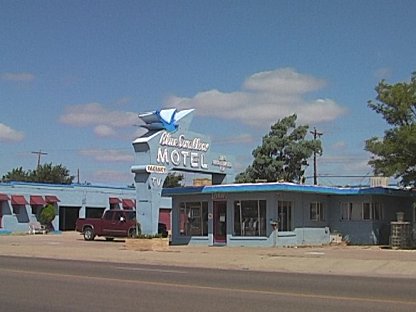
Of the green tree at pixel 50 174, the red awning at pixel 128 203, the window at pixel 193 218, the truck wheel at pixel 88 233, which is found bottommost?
the truck wheel at pixel 88 233

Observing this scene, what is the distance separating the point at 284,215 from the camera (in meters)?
38.7

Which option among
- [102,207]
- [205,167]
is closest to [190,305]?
[205,167]

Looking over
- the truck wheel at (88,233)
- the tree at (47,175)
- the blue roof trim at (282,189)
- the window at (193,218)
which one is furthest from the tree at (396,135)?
the tree at (47,175)

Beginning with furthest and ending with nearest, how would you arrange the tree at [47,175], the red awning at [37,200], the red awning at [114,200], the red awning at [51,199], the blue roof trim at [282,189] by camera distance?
the tree at [47,175] → the red awning at [114,200] → the red awning at [51,199] → the red awning at [37,200] → the blue roof trim at [282,189]

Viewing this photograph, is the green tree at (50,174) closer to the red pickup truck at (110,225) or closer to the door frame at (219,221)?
the red pickup truck at (110,225)

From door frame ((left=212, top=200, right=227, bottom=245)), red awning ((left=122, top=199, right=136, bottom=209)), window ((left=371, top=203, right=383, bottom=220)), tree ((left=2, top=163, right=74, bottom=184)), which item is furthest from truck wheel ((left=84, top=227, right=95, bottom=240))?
tree ((left=2, top=163, right=74, bottom=184))

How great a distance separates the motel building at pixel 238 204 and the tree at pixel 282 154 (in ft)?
66.9

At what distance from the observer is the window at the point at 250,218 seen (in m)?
38.3

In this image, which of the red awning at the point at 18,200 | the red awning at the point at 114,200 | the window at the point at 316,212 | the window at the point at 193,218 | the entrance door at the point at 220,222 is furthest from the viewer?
the red awning at the point at 114,200

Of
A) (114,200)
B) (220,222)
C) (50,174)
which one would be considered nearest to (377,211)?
(220,222)

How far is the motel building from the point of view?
37.1m

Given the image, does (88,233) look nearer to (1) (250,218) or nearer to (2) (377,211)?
(1) (250,218)

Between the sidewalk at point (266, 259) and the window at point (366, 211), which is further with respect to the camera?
the window at point (366, 211)

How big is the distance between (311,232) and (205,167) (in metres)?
6.89
